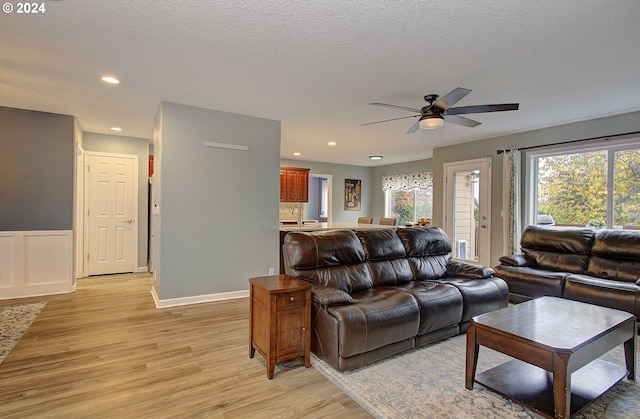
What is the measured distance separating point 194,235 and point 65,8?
8.52 feet

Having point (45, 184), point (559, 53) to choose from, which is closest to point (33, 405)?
point (45, 184)

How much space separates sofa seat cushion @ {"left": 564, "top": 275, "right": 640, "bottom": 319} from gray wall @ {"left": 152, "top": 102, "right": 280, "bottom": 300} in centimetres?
366

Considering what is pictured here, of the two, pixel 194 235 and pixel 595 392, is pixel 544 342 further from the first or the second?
pixel 194 235

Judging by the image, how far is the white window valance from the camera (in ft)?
26.3

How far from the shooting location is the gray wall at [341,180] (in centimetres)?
877

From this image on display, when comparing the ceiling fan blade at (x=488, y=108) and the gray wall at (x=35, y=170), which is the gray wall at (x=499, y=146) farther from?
the gray wall at (x=35, y=170)

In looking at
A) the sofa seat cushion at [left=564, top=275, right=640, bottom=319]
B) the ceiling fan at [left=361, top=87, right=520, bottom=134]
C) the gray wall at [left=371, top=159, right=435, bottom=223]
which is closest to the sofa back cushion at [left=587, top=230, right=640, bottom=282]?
the sofa seat cushion at [left=564, top=275, right=640, bottom=319]

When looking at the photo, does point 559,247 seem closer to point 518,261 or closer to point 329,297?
point 518,261

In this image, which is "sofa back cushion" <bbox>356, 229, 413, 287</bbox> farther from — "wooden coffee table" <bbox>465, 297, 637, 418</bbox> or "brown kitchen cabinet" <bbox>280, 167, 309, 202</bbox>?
"brown kitchen cabinet" <bbox>280, 167, 309, 202</bbox>

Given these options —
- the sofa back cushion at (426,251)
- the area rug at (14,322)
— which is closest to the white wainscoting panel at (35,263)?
the area rug at (14,322)

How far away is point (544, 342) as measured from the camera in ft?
6.17

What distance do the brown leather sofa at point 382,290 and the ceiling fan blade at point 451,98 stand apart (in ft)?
4.66

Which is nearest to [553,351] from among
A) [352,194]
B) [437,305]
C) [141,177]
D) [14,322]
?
[437,305]

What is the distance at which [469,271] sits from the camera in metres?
3.56
